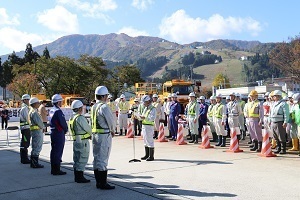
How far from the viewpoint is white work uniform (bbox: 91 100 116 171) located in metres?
7.72

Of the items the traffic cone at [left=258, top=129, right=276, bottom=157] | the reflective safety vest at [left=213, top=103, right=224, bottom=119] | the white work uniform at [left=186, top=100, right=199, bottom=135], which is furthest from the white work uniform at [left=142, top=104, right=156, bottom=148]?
the white work uniform at [left=186, top=100, right=199, bottom=135]

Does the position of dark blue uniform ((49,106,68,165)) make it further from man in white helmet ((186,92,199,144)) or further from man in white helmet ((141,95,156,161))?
man in white helmet ((186,92,199,144))

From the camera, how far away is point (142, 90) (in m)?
37.1

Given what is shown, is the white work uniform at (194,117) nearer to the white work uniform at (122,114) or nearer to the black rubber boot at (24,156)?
the white work uniform at (122,114)

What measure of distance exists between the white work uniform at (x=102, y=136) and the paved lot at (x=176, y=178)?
0.60 metres

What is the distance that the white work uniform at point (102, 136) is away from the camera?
772 centimetres

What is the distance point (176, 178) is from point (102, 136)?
2108mm

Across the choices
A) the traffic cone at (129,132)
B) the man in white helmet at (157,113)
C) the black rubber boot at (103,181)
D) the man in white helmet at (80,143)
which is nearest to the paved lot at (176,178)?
the black rubber boot at (103,181)

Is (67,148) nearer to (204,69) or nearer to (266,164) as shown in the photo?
(266,164)

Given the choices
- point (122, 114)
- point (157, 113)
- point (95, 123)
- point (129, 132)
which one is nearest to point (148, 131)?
point (95, 123)

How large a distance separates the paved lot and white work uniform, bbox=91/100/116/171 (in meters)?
0.60

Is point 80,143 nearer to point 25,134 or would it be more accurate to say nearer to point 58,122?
point 58,122

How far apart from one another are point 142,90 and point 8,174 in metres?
27.6

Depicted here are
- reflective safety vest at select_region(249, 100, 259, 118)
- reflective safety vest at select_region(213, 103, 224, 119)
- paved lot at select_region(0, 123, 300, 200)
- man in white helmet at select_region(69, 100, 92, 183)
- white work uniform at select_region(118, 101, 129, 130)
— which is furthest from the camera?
white work uniform at select_region(118, 101, 129, 130)
